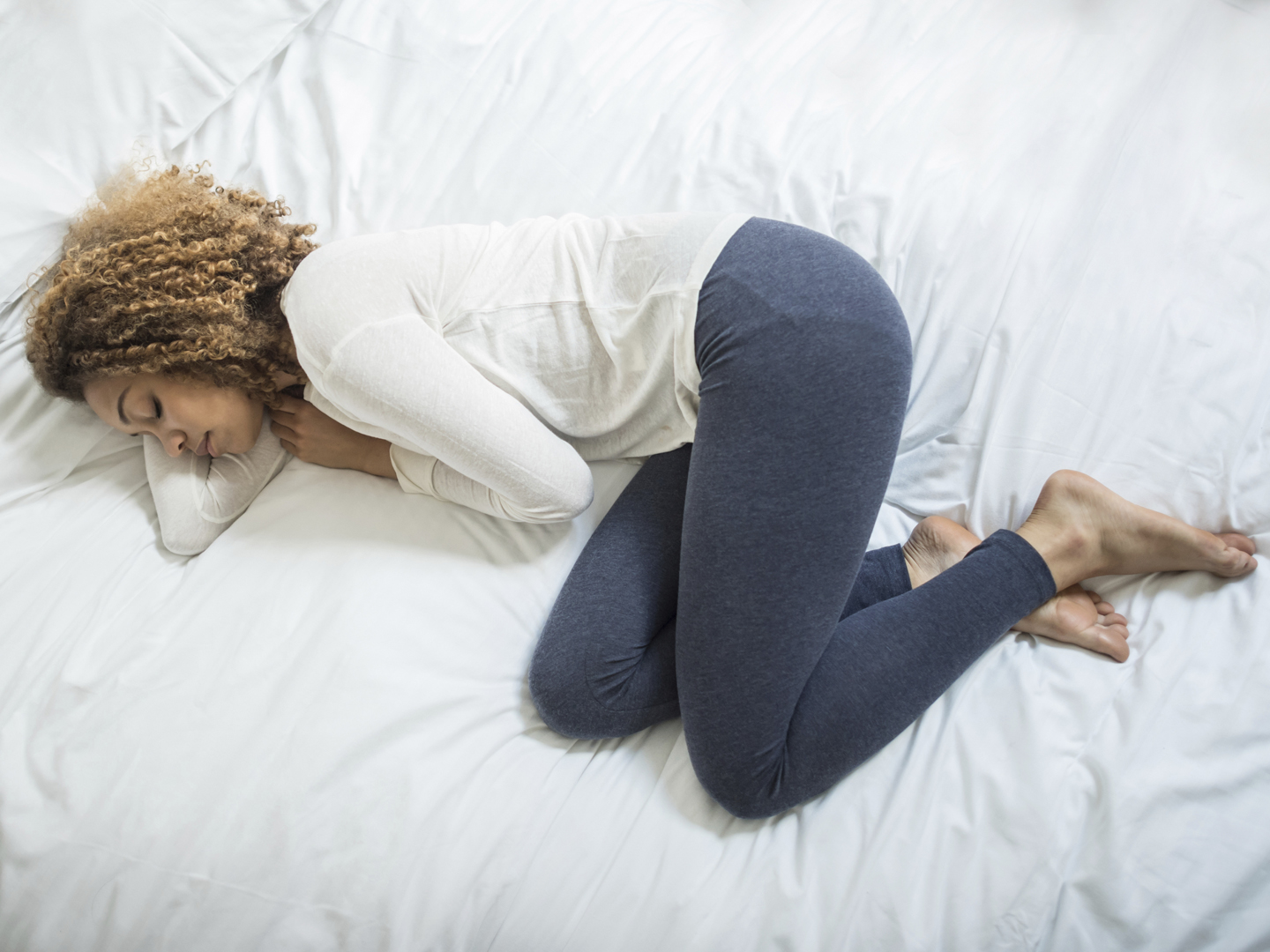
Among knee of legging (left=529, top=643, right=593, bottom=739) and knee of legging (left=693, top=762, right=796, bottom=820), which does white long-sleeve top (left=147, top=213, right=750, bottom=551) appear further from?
knee of legging (left=693, top=762, right=796, bottom=820)

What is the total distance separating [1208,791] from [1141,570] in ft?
0.79

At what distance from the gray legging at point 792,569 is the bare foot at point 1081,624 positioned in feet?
0.12

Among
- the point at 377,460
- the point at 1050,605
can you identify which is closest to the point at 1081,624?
the point at 1050,605

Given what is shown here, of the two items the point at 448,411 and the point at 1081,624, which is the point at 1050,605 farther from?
the point at 448,411

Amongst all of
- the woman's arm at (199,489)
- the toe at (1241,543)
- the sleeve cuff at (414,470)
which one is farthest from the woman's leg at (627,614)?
the woman's arm at (199,489)

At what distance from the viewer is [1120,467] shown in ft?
2.92

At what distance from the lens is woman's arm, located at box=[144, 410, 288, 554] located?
3.14ft

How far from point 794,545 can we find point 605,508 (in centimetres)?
34

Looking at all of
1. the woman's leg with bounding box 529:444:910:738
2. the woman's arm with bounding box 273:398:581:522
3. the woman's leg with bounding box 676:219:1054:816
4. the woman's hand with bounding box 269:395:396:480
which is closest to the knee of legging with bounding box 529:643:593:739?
the woman's leg with bounding box 529:444:910:738

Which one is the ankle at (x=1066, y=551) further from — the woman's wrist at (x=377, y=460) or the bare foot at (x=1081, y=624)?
the woman's wrist at (x=377, y=460)

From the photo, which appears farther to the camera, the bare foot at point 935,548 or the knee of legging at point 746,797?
the bare foot at point 935,548

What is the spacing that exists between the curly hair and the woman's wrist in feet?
0.50

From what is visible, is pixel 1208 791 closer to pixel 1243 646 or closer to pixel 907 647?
pixel 1243 646

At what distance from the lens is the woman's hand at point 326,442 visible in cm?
101
